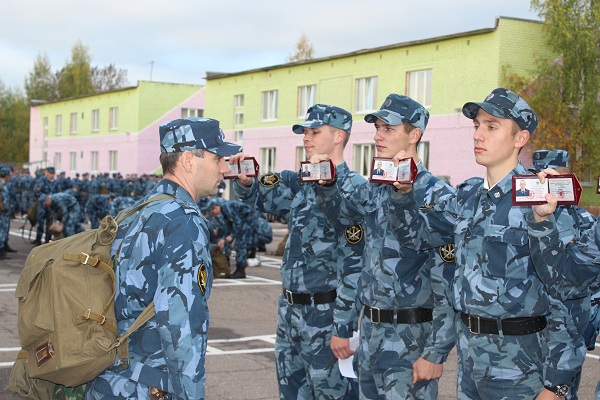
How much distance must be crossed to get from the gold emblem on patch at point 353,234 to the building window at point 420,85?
2513 cm

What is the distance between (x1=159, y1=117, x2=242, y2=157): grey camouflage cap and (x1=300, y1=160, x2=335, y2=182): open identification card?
59.7 inches

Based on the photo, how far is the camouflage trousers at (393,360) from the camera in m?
4.74

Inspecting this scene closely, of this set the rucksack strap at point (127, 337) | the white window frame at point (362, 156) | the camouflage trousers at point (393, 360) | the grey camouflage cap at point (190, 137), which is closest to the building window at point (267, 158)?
the white window frame at point (362, 156)

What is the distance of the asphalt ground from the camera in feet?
25.2

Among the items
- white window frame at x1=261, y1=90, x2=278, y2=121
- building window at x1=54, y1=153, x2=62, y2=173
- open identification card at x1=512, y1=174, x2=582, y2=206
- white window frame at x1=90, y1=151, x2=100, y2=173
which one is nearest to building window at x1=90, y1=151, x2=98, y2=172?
white window frame at x1=90, y1=151, x2=100, y2=173

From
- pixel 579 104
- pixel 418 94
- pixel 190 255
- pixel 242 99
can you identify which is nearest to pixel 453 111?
pixel 418 94

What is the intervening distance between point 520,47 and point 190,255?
25996mm

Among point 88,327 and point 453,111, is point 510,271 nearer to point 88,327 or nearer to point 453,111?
point 88,327

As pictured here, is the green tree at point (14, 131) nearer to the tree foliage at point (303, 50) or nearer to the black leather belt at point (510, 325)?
the tree foliage at point (303, 50)

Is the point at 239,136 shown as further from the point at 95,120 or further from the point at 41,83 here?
the point at 41,83

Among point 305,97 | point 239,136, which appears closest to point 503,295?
point 305,97

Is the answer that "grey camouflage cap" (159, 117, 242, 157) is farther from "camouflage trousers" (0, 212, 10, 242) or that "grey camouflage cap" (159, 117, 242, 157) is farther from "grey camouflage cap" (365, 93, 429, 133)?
"camouflage trousers" (0, 212, 10, 242)

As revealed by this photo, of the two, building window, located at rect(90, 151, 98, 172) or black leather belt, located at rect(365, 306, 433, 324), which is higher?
building window, located at rect(90, 151, 98, 172)

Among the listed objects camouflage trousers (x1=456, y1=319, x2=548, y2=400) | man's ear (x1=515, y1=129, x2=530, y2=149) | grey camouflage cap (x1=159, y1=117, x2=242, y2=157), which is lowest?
camouflage trousers (x1=456, y1=319, x2=548, y2=400)
